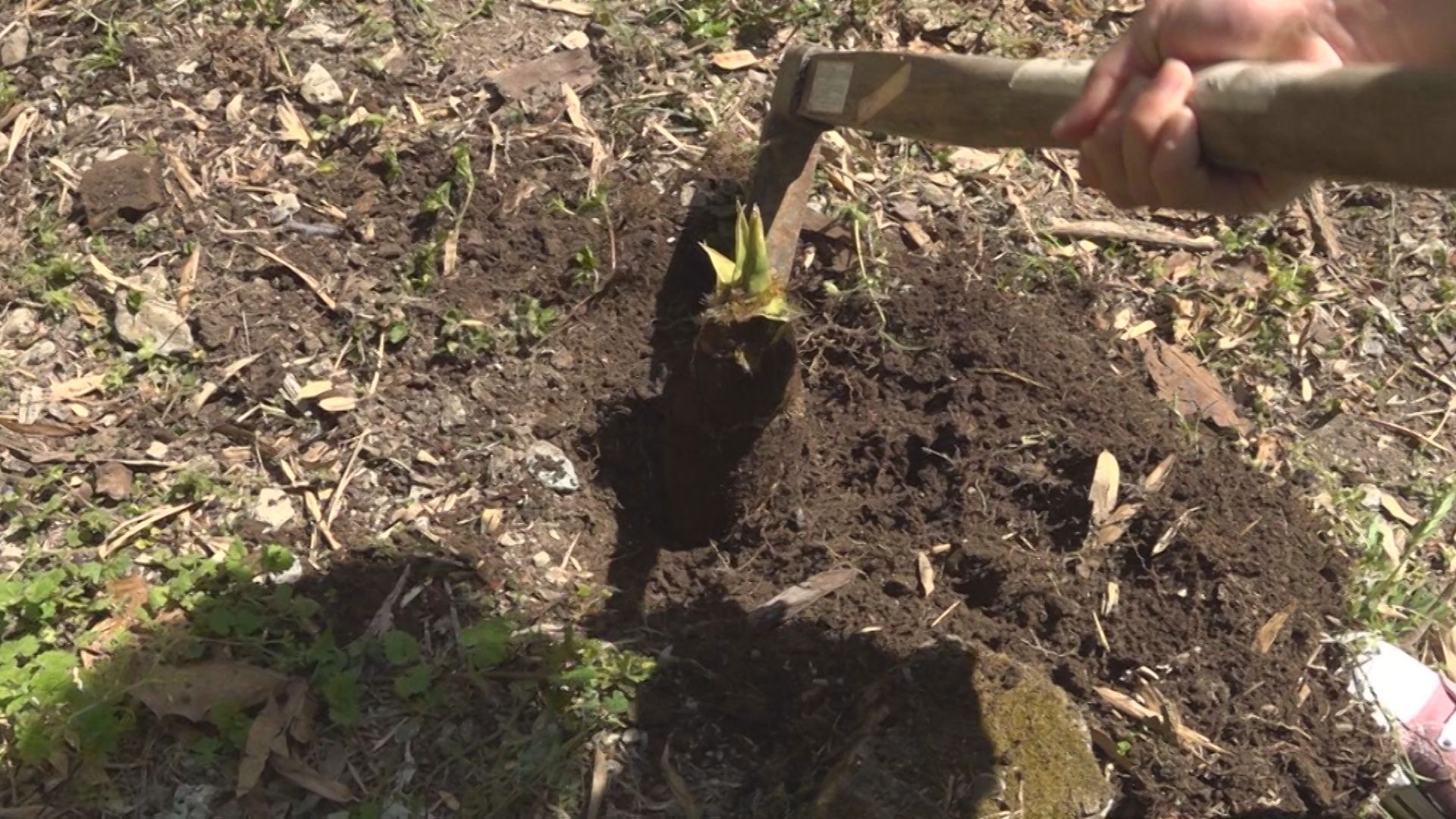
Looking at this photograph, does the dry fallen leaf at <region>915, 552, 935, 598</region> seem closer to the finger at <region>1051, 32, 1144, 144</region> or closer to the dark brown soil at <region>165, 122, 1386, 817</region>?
the dark brown soil at <region>165, 122, 1386, 817</region>

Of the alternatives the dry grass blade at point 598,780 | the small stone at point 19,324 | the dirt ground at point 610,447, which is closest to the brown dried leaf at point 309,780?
the dirt ground at point 610,447

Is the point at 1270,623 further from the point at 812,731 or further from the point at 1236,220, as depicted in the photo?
the point at 1236,220

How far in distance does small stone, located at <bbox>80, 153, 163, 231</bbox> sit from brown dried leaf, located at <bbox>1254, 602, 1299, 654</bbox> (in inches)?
126

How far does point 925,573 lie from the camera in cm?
290

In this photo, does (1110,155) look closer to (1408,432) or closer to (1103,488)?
(1103,488)

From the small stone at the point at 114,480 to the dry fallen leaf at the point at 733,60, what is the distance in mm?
2177

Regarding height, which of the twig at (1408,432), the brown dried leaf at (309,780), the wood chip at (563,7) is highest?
the wood chip at (563,7)

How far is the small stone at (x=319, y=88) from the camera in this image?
3602mm

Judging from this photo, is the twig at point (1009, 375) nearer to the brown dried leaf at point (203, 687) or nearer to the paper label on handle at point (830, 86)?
the paper label on handle at point (830, 86)

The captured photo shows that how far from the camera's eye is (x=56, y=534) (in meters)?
2.93

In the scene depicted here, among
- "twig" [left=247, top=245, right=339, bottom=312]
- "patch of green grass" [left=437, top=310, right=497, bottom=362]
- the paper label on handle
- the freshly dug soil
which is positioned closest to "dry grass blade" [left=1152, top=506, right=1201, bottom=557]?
the freshly dug soil

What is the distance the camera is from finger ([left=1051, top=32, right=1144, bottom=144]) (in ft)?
6.95

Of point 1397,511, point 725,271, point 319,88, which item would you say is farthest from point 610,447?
point 1397,511

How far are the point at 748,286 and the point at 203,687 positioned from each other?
1.53 meters
